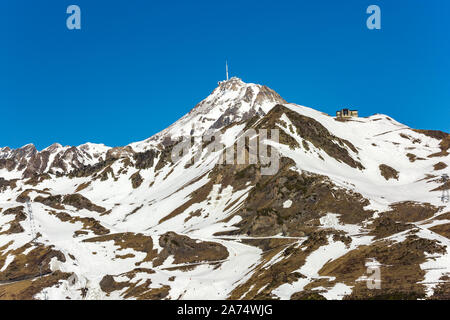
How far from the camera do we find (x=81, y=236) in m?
170

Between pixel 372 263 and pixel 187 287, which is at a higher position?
pixel 372 263

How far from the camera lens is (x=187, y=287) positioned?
341 ft

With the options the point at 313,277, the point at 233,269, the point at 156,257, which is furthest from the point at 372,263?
the point at 156,257

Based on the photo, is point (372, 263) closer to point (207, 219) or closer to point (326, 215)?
point (326, 215)

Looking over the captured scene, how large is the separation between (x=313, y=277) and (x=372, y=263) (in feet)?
32.4

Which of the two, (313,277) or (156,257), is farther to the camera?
(156,257)
